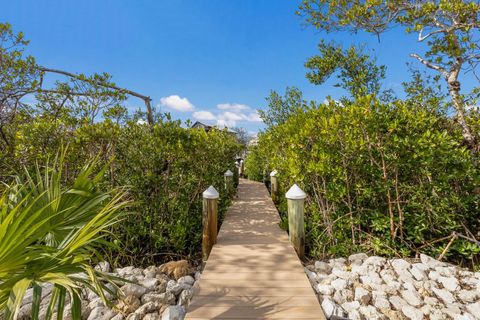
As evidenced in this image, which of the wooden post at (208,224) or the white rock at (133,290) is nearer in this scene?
the white rock at (133,290)

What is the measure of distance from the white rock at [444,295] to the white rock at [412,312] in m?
0.43

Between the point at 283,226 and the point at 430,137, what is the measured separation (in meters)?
2.77

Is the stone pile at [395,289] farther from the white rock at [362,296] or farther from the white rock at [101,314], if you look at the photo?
the white rock at [101,314]

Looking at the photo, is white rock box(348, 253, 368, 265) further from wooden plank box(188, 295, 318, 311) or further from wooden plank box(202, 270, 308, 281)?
wooden plank box(188, 295, 318, 311)

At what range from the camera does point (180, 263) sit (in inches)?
130

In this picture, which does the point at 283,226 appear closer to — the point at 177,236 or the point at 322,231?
the point at 322,231

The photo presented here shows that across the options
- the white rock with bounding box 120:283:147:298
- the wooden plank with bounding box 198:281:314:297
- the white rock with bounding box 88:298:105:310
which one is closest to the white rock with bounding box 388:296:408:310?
the wooden plank with bounding box 198:281:314:297

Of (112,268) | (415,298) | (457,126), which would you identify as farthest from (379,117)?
(112,268)

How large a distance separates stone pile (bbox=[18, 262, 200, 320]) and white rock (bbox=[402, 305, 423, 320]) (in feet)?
7.68

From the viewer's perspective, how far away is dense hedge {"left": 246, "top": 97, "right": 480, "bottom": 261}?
10.4 ft

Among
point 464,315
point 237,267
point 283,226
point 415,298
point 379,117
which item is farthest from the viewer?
point 283,226

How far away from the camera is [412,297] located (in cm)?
246

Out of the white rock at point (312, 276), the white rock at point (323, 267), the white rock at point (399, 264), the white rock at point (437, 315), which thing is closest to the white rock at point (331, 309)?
the white rock at point (312, 276)

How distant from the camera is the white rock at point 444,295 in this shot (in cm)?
241
